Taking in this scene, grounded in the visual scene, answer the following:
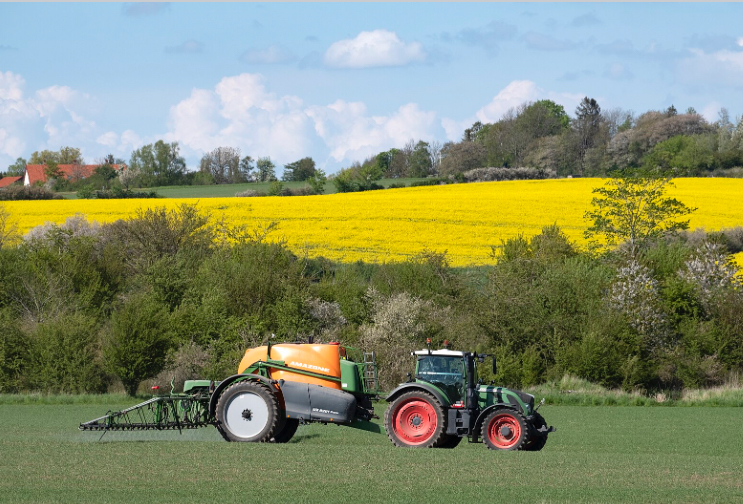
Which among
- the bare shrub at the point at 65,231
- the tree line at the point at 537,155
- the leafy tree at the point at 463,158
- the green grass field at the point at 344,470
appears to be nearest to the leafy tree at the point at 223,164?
the tree line at the point at 537,155

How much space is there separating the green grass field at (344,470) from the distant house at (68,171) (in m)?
Answer: 83.0

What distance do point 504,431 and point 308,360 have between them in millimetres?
3992

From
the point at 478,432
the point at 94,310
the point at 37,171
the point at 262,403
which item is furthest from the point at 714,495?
the point at 37,171

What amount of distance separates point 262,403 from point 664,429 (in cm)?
1157

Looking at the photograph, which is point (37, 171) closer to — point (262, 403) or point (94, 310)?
point (94, 310)

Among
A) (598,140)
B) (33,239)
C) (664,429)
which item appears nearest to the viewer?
(664,429)

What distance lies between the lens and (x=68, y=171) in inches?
4464

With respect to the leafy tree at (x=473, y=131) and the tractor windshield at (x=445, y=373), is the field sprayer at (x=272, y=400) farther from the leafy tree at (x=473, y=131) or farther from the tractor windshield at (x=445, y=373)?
the leafy tree at (x=473, y=131)

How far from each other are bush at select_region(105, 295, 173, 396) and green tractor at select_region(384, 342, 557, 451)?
19.9m

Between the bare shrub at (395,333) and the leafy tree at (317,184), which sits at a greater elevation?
the leafy tree at (317,184)

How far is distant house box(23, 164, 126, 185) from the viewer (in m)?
106

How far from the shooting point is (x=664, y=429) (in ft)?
81.5

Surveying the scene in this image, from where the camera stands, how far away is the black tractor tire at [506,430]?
18.1 m

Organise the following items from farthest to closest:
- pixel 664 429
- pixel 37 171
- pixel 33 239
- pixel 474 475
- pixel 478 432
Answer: pixel 37 171
pixel 33 239
pixel 664 429
pixel 478 432
pixel 474 475
